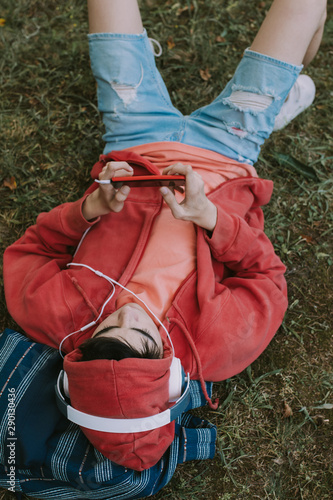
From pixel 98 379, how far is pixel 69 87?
233 centimetres

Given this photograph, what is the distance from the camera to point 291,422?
243 cm

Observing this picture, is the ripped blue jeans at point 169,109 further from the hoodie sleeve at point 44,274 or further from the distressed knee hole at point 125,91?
the hoodie sleeve at point 44,274

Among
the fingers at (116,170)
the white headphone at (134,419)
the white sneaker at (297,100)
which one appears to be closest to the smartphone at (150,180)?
the fingers at (116,170)

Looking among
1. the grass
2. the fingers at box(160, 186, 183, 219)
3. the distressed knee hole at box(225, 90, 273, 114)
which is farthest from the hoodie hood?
the distressed knee hole at box(225, 90, 273, 114)

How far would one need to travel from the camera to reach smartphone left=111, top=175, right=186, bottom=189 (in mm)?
1758

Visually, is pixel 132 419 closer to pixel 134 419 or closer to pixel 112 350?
pixel 134 419

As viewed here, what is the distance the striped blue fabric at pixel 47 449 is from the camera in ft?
6.23

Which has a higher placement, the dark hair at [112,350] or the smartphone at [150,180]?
the smartphone at [150,180]

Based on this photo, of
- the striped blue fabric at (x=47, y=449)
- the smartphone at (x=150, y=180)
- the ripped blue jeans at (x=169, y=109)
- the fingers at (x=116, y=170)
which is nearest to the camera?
the smartphone at (x=150, y=180)

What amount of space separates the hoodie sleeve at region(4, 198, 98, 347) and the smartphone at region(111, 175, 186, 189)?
411mm

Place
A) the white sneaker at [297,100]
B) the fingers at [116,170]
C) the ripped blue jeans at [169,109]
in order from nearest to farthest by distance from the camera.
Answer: the fingers at [116,170], the ripped blue jeans at [169,109], the white sneaker at [297,100]

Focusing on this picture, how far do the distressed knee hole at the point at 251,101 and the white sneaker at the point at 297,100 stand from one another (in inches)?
22.6

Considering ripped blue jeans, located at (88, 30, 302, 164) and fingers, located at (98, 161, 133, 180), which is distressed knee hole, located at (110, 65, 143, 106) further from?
fingers, located at (98, 161, 133, 180)

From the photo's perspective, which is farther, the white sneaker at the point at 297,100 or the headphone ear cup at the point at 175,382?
the white sneaker at the point at 297,100
